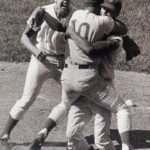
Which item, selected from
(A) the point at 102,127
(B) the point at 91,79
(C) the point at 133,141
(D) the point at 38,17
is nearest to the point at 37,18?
(D) the point at 38,17

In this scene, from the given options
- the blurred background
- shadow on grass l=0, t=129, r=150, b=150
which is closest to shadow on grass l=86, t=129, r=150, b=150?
shadow on grass l=0, t=129, r=150, b=150

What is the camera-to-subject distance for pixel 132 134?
7477 millimetres

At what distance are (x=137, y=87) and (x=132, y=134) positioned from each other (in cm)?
175

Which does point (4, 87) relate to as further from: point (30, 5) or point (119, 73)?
point (30, 5)

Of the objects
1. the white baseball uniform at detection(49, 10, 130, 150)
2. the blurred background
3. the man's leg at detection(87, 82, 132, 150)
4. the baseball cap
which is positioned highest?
the baseball cap

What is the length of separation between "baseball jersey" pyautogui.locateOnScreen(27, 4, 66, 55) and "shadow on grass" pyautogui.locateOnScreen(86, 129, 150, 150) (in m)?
1.10

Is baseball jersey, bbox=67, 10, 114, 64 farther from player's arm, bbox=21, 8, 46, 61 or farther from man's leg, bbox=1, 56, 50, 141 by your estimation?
man's leg, bbox=1, 56, 50, 141

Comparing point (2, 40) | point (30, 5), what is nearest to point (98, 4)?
point (2, 40)

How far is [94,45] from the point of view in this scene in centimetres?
602

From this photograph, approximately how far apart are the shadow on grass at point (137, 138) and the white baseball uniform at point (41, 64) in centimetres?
86

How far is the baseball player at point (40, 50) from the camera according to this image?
6.61 metres

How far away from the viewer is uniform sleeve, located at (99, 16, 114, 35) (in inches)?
235

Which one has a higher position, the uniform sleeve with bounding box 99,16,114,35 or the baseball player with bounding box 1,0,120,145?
the uniform sleeve with bounding box 99,16,114,35

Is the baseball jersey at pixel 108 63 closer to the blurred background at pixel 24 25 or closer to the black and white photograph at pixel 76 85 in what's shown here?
the black and white photograph at pixel 76 85
